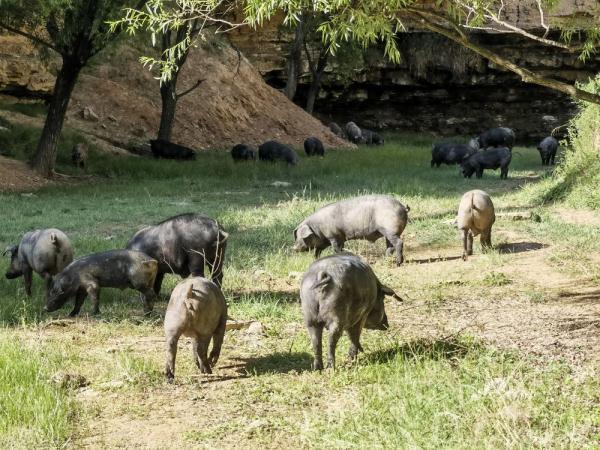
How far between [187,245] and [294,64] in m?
28.9

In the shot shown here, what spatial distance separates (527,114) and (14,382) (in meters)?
37.1

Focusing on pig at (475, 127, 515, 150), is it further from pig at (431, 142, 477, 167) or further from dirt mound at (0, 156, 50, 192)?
dirt mound at (0, 156, 50, 192)

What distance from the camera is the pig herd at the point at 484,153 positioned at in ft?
70.5

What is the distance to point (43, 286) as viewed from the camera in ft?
31.2

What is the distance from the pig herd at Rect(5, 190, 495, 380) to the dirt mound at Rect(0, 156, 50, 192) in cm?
1074

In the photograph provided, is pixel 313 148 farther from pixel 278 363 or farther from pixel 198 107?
pixel 278 363

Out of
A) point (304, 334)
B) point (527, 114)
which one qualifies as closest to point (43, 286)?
point (304, 334)

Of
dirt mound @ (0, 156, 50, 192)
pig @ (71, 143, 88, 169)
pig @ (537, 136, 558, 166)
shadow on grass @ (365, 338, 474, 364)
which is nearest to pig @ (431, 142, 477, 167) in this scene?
pig @ (537, 136, 558, 166)

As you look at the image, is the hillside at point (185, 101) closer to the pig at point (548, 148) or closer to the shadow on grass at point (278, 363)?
the pig at point (548, 148)

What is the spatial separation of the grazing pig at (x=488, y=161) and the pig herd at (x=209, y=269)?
35.5ft

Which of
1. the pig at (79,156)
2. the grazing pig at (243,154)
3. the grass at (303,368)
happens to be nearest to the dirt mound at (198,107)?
the grazing pig at (243,154)

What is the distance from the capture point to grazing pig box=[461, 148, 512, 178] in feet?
70.2

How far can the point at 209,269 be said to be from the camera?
9.23 m

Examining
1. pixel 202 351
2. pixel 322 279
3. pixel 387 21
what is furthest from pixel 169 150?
pixel 322 279
